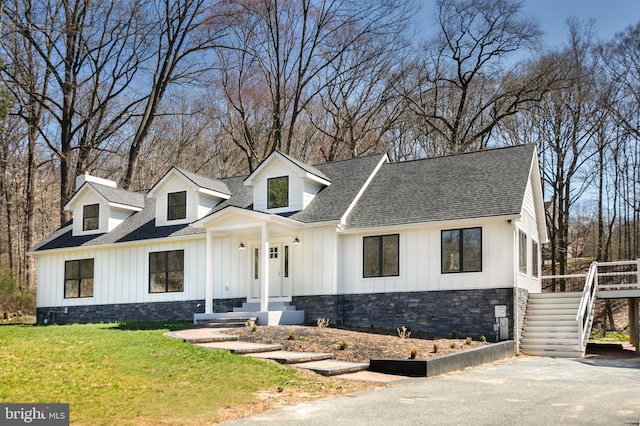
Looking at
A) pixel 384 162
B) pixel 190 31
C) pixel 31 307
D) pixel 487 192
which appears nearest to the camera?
pixel 487 192

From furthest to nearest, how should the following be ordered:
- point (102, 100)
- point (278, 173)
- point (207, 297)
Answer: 1. point (102, 100)
2. point (278, 173)
3. point (207, 297)

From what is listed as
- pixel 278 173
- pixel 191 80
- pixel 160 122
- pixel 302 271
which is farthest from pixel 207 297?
pixel 160 122

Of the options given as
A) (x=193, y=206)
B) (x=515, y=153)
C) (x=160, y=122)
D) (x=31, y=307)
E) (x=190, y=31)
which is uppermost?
(x=190, y=31)

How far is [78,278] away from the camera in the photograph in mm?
25734

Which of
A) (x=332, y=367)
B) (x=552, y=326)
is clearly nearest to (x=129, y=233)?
(x=332, y=367)

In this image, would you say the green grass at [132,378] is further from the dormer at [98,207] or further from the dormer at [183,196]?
the dormer at [98,207]

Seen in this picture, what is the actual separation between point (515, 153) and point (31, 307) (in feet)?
71.0

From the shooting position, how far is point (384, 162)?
2466cm

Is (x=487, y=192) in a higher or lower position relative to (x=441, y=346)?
higher

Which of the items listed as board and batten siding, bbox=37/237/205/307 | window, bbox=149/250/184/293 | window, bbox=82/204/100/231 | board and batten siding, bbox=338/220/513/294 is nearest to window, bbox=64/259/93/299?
board and batten siding, bbox=37/237/205/307

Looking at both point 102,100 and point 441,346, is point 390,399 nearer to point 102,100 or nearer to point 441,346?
point 441,346

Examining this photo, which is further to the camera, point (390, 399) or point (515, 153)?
point (515, 153)

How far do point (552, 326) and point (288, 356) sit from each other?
9.14m

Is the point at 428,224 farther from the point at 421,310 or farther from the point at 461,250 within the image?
the point at 421,310
